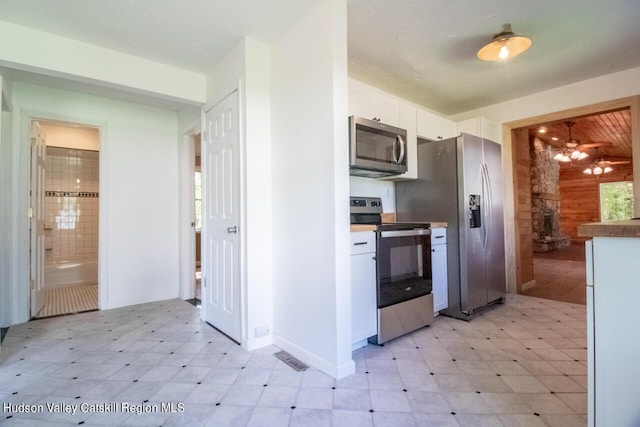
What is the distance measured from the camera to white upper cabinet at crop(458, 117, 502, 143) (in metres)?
3.61

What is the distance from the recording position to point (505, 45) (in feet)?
7.30

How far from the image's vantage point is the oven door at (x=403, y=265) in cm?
228

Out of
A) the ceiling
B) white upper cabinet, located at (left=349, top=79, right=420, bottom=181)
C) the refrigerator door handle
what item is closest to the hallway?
the refrigerator door handle

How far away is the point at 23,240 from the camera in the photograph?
2.92 metres

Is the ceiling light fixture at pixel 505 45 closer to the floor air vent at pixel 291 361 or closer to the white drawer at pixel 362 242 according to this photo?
the white drawer at pixel 362 242

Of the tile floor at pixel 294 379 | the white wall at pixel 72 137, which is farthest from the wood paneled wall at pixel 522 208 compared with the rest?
the white wall at pixel 72 137

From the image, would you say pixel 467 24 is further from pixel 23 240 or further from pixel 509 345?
pixel 23 240

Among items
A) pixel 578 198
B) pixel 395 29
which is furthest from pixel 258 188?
pixel 578 198

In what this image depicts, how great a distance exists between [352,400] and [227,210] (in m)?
1.71

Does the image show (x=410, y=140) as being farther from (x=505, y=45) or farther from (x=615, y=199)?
(x=615, y=199)

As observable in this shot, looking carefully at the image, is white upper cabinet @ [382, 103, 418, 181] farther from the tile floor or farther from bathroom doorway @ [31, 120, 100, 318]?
bathroom doorway @ [31, 120, 100, 318]

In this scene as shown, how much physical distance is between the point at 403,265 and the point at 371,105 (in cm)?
144

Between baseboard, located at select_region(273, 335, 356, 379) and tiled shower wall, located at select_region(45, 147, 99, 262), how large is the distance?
443 centimetres

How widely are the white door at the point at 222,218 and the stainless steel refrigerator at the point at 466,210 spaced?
192cm
